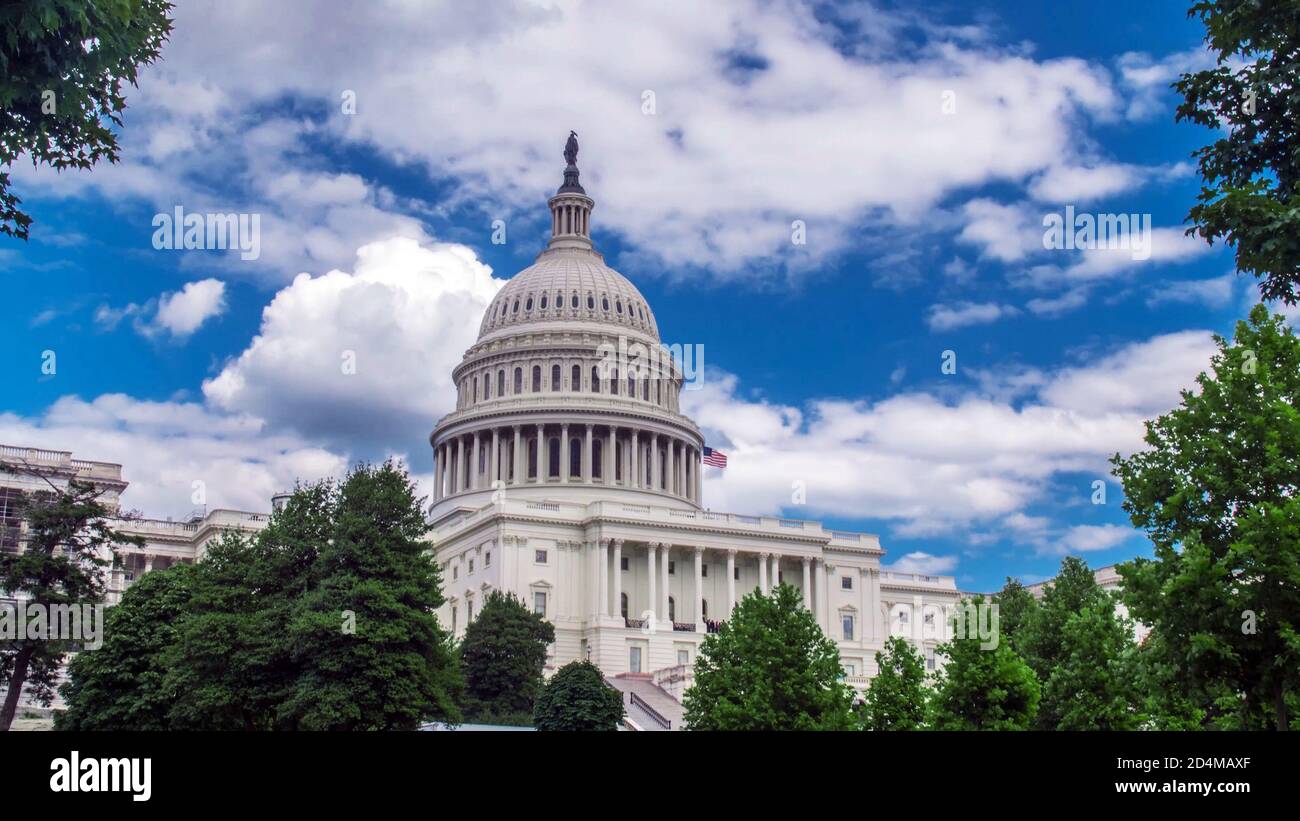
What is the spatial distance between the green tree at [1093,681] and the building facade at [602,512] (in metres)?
44.6

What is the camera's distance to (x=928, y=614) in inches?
5453

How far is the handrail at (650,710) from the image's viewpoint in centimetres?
8438

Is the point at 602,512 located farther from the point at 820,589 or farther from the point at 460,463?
the point at 460,463

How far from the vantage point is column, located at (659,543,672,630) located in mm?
115250

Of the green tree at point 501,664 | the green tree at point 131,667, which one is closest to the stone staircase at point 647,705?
the green tree at point 501,664

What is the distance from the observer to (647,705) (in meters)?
87.9

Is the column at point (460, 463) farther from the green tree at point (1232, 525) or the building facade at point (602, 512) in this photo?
the green tree at point (1232, 525)

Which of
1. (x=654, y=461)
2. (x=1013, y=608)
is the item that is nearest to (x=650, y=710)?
(x=1013, y=608)

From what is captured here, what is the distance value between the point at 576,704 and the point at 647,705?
1994 cm

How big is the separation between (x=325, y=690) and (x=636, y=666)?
182 ft

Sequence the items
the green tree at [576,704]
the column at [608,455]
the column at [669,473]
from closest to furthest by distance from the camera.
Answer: the green tree at [576,704] → the column at [608,455] → the column at [669,473]

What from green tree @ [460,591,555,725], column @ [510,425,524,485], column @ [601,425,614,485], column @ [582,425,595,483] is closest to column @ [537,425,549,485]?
column @ [510,425,524,485]
